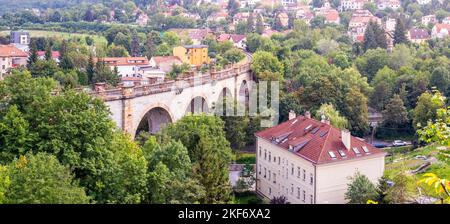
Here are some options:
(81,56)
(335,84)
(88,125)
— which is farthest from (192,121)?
(81,56)

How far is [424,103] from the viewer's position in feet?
117

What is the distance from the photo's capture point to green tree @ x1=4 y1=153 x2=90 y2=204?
1210cm

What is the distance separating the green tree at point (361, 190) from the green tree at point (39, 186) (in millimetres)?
10184

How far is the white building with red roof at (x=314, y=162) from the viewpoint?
21047 millimetres

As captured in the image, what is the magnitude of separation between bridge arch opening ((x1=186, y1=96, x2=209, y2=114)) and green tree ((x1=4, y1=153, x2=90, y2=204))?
1668cm

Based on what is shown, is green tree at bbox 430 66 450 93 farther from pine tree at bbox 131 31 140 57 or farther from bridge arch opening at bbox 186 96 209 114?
pine tree at bbox 131 31 140 57

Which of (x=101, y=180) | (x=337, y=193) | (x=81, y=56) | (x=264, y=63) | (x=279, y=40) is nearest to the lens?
(x=101, y=180)

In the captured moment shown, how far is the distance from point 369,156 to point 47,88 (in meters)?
11.1

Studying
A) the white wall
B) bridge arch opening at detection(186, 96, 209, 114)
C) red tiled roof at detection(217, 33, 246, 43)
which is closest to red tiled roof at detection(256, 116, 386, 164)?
the white wall

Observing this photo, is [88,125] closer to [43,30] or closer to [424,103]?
[424,103]

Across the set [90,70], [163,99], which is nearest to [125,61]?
Result: [90,70]

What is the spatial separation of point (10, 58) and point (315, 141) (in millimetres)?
41590

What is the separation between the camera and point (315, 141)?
872 inches

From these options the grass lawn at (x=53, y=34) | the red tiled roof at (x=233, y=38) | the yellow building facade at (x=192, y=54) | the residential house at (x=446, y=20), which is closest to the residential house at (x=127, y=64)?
the yellow building facade at (x=192, y=54)
